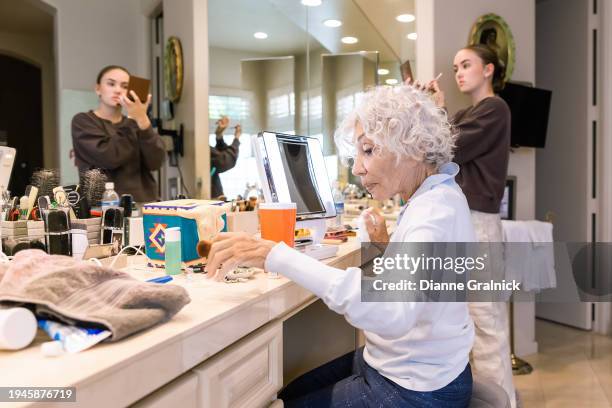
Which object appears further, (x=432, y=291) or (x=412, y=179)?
(x=412, y=179)

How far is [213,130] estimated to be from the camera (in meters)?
2.26

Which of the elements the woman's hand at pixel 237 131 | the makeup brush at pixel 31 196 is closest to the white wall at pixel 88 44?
the makeup brush at pixel 31 196

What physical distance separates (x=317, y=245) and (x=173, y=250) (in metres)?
0.45

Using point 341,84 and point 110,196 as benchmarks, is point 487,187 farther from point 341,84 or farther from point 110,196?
point 110,196

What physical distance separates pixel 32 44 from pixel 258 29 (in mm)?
1182

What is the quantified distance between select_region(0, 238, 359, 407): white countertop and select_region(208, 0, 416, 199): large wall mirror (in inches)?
53.4

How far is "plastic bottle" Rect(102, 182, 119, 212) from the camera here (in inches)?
62.4

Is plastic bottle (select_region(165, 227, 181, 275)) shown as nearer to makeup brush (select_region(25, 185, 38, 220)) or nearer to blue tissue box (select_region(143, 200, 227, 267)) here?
blue tissue box (select_region(143, 200, 227, 267))

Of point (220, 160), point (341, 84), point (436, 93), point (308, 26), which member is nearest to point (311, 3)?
point (308, 26)

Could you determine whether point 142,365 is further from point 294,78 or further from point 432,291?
point 294,78

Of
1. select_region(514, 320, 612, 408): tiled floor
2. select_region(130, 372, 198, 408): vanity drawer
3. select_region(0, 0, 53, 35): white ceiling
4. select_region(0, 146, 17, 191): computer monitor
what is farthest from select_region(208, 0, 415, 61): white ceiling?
select_region(514, 320, 612, 408): tiled floor

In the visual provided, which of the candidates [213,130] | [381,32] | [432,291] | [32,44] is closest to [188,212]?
[432,291]

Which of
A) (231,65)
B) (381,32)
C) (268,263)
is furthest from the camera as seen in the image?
(381,32)

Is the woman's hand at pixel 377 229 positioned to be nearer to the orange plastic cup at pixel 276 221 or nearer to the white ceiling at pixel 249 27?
the orange plastic cup at pixel 276 221
